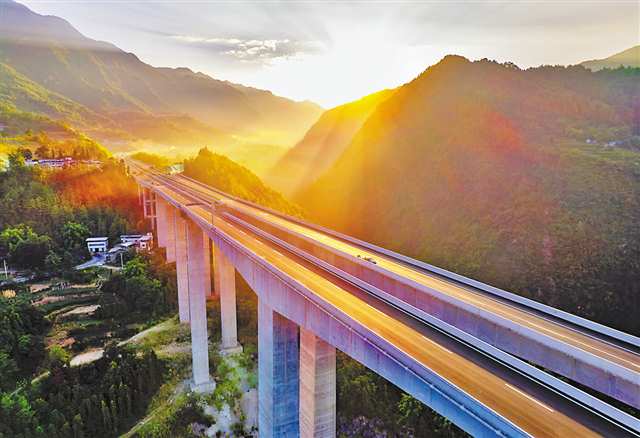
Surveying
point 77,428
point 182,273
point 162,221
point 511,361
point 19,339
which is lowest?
point 77,428

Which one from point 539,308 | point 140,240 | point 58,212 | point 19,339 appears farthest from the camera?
point 58,212

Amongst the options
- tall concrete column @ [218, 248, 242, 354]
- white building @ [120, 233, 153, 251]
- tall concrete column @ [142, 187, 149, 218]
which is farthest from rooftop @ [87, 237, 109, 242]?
tall concrete column @ [218, 248, 242, 354]

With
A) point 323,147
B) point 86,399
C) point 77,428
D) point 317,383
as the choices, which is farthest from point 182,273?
point 323,147

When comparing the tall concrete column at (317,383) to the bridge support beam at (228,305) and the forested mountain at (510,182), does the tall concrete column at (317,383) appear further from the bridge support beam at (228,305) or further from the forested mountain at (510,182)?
the forested mountain at (510,182)

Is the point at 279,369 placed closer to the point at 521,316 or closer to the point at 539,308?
the point at 521,316

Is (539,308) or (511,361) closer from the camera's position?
(511,361)

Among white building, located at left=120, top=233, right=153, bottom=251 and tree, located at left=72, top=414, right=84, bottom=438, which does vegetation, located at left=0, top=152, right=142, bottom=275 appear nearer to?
white building, located at left=120, top=233, right=153, bottom=251

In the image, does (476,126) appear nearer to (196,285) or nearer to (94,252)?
(196,285)
